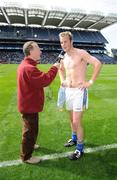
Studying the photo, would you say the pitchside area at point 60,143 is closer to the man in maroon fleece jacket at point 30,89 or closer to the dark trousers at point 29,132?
the dark trousers at point 29,132

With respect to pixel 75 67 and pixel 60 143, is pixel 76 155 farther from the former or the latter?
pixel 75 67

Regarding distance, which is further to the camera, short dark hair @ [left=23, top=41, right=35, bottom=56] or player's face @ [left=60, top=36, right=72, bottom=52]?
player's face @ [left=60, top=36, right=72, bottom=52]

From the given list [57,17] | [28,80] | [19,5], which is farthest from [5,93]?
[57,17]

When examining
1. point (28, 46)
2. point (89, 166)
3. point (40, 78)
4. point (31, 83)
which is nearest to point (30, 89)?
point (31, 83)

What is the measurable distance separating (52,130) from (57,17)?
3120 inches

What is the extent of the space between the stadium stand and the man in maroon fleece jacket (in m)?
71.5

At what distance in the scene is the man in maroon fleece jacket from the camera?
5.79 metres

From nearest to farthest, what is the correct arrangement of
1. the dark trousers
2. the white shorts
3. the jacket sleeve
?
the jacket sleeve, the dark trousers, the white shorts

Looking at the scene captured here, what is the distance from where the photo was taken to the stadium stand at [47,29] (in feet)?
266

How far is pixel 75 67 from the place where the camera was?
6500mm

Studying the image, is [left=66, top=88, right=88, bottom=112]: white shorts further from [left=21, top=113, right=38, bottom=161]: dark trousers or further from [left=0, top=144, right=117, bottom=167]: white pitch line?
[left=0, top=144, right=117, bottom=167]: white pitch line

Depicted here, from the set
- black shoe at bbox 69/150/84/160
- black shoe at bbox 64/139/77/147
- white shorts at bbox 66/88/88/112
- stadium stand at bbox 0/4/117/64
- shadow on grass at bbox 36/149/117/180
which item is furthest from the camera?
stadium stand at bbox 0/4/117/64

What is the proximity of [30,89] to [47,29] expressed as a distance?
317ft

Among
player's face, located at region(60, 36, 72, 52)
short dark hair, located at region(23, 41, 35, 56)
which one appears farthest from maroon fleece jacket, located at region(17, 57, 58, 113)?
player's face, located at region(60, 36, 72, 52)
